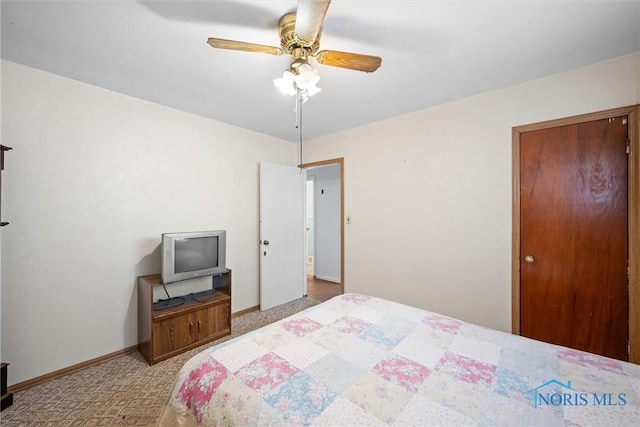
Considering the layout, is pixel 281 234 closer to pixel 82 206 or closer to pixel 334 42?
pixel 82 206

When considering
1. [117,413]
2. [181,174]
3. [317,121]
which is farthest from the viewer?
[317,121]

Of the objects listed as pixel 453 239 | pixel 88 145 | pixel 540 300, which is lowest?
pixel 540 300

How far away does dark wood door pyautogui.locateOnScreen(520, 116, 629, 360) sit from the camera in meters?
1.75

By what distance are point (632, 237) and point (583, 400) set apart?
1513 mm

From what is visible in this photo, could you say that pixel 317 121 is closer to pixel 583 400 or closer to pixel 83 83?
pixel 83 83

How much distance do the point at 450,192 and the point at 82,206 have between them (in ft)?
10.8

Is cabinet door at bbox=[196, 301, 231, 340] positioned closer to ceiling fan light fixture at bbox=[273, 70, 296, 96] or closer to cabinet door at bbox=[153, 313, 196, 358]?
cabinet door at bbox=[153, 313, 196, 358]

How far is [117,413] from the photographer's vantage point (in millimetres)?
1616

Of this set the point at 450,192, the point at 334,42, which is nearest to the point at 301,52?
the point at 334,42

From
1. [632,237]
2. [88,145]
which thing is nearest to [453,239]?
[632,237]

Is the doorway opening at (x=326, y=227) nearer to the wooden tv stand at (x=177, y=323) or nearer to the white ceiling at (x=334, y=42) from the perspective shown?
the wooden tv stand at (x=177, y=323)

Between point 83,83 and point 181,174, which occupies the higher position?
point 83,83

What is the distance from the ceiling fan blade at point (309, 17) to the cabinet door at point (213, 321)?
8.05ft

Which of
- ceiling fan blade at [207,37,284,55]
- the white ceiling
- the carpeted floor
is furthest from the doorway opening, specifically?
ceiling fan blade at [207,37,284,55]
